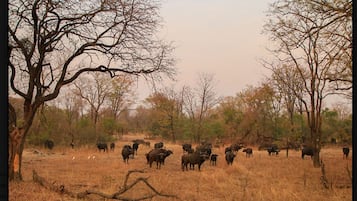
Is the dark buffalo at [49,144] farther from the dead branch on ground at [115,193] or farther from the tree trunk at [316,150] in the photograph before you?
the tree trunk at [316,150]

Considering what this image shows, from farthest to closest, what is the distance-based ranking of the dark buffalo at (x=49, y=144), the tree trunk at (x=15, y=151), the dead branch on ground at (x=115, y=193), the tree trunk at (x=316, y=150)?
1. the dark buffalo at (x=49, y=144)
2. the tree trunk at (x=316, y=150)
3. the tree trunk at (x=15, y=151)
4. the dead branch on ground at (x=115, y=193)

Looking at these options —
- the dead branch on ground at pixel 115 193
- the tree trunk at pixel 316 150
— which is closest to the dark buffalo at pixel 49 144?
the dead branch on ground at pixel 115 193

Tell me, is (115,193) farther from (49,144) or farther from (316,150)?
(49,144)

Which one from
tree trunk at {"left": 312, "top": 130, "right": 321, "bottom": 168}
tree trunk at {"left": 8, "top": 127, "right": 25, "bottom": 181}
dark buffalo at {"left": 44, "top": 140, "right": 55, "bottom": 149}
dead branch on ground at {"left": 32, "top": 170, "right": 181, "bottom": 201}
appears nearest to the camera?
dead branch on ground at {"left": 32, "top": 170, "right": 181, "bottom": 201}

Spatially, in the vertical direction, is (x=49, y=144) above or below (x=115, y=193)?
above

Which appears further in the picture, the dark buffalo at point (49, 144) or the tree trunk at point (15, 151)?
the dark buffalo at point (49, 144)

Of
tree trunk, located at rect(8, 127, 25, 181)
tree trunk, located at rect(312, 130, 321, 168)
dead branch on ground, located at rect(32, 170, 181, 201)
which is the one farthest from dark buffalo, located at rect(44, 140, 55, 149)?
tree trunk, located at rect(312, 130, 321, 168)

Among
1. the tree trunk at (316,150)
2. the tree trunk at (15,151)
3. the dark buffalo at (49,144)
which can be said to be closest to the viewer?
the tree trunk at (15,151)

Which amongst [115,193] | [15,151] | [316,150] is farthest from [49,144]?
[115,193]

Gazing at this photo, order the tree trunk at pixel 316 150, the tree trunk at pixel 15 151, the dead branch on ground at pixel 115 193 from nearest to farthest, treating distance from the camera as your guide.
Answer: the dead branch on ground at pixel 115 193 < the tree trunk at pixel 15 151 < the tree trunk at pixel 316 150

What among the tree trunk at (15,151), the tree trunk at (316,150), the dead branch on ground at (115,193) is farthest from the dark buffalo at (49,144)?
the tree trunk at (316,150)

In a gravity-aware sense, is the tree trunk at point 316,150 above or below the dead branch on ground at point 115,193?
above

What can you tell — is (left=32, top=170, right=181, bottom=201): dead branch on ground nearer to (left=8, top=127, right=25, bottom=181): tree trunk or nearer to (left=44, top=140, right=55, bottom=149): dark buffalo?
(left=8, top=127, right=25, bottom=181): tree trunk

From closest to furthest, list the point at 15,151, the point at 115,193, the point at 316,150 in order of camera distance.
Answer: the point at 115,193 < the point at 15,151 < the point at 316,150
